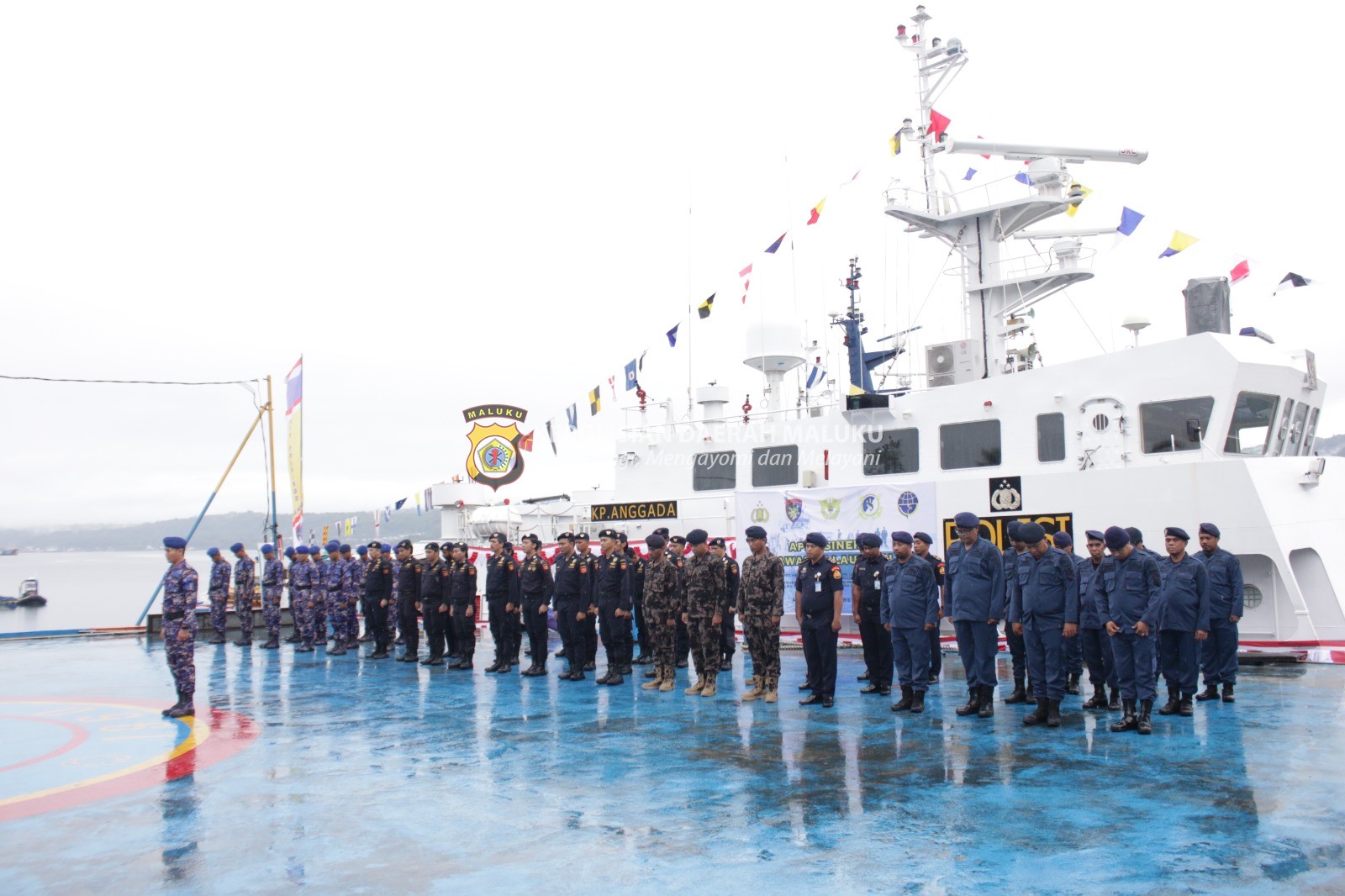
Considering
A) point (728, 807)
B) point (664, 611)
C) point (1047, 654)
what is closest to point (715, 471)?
point (664, 611)

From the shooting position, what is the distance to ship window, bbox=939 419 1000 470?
38.5ft

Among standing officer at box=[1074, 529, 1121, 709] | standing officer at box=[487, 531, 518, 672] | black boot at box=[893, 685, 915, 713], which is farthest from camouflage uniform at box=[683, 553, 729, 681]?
standing officer at box=[1074, 529, 1121, 709]

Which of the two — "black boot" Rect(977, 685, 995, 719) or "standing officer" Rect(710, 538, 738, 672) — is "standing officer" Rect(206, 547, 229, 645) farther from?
"black boot" Rect(977, 685, 995, 719)

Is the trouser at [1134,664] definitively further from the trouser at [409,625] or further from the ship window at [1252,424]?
the trouser at [409,625]

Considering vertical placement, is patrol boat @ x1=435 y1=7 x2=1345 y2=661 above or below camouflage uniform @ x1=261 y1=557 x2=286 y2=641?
above

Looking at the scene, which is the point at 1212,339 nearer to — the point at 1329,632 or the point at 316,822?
the point at 1329,632

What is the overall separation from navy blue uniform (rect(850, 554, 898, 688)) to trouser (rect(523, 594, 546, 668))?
11.3ft

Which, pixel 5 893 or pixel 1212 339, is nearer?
pixel 5 893

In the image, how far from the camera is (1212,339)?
1023 cm

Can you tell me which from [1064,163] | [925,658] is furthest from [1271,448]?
[925,658]

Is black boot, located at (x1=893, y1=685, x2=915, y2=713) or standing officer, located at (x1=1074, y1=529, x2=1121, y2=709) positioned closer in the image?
standing officer, located at (x1=1074, y1=529, x2=1121, y2=709)

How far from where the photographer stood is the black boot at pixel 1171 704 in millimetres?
7398

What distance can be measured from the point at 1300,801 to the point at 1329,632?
5723mm

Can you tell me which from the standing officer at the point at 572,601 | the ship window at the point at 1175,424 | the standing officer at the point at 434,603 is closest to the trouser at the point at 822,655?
the standing officer at the point at 572,601
